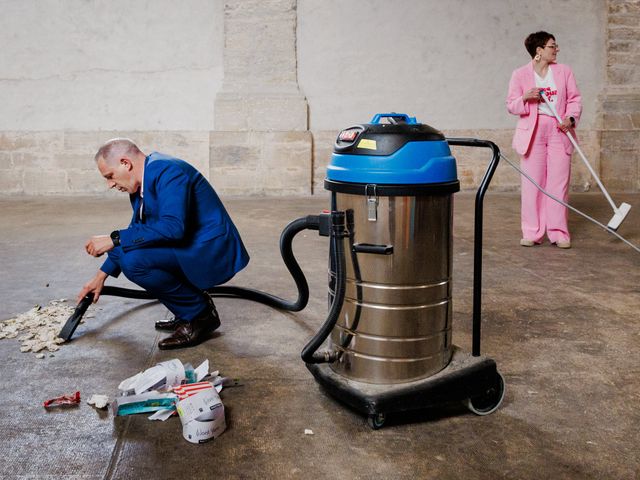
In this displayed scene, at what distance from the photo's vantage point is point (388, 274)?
6.81ft

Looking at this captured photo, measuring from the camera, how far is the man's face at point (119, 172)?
2803mm

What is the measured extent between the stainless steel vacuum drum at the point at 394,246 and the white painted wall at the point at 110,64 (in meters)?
6.28

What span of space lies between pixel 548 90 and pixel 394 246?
10.9 feet

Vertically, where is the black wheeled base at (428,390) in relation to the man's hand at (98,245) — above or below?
below

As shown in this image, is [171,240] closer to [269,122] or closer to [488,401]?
[488,401]

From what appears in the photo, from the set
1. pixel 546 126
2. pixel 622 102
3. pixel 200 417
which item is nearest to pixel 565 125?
pixel 546 126

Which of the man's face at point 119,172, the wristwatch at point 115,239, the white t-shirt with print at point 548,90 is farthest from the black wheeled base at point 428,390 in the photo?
the white t-shirt with print at point 548,90

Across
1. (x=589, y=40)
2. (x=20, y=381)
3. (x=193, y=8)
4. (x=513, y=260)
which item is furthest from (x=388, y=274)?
(x=589, y=40)

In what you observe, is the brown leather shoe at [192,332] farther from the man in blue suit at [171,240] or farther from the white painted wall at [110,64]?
the white painted wall at [110,64]

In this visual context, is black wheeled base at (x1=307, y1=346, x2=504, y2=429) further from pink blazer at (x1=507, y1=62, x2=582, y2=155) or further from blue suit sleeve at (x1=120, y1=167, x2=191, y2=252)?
pink blazer at (x1=507, y1=62, x2=582, y2=155)

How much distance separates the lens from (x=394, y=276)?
2.07 meters

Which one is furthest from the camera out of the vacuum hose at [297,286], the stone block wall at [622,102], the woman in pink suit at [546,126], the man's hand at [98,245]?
the stone block wall at [622,102]

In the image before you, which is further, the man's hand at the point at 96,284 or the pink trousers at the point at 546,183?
the pink trousers at the point at 546,183

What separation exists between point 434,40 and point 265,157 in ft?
7.91
